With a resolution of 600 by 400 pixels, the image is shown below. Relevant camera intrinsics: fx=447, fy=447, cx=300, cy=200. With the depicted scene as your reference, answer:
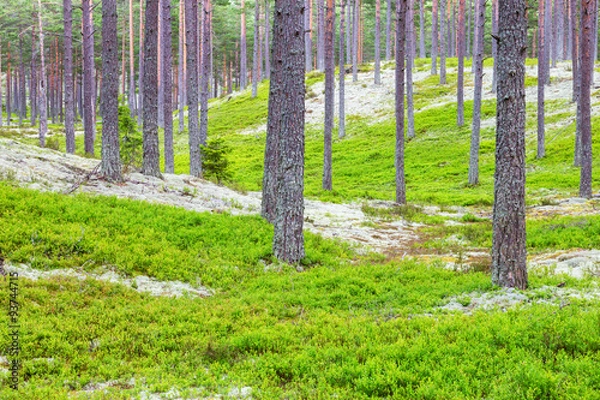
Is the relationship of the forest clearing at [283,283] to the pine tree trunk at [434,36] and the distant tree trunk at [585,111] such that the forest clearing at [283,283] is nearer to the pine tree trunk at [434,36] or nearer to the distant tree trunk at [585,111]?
the distant tree trunk at [585,111]

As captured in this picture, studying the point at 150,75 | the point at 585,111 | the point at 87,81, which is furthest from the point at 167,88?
the point at 585,111

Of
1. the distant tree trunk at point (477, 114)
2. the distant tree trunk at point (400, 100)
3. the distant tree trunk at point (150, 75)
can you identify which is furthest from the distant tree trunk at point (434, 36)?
the distant tree trunk at point (150, 75)

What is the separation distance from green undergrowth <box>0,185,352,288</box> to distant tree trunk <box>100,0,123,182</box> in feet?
8.19

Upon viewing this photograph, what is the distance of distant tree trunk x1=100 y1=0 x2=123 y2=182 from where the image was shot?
12.5 meters

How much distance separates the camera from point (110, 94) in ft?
41.1

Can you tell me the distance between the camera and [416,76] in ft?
147

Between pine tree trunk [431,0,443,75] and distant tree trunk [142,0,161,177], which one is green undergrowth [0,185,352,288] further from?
pine tree trunk [431,0,443,75]

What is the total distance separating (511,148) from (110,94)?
34.2 feet

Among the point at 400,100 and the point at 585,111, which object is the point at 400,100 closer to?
the point at 400,100

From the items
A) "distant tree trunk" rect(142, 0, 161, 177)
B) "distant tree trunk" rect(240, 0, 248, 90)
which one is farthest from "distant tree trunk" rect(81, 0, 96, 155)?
"distant tree trunk" rect(240, 0, 248, 90)

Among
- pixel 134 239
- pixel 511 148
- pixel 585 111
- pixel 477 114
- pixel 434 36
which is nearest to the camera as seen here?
pixel 511 148

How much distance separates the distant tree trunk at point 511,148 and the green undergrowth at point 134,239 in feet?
12.9

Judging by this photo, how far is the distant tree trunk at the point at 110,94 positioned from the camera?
41.1ft

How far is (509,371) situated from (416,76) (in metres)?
43.8
